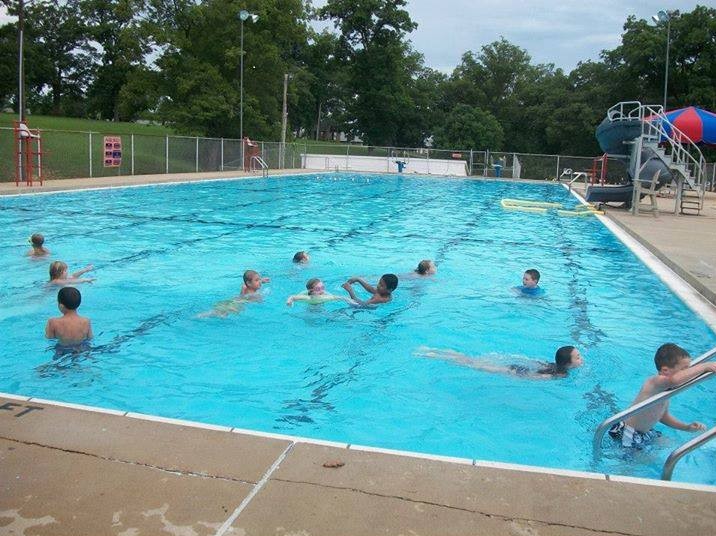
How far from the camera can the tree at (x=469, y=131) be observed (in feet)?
188

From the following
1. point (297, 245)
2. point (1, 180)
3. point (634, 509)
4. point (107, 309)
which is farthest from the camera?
point (1, 180)

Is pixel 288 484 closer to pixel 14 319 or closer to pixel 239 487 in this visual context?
pixel 239 487

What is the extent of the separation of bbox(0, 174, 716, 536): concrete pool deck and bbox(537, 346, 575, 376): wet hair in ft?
9.63

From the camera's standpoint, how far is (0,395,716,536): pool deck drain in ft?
8.72

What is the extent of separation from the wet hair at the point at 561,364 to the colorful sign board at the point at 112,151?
24058 millimetres

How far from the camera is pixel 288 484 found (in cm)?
299

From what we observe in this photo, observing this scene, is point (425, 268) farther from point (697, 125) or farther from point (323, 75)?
point (323, 75)

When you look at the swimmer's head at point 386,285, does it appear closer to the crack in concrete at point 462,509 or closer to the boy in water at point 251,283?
the boy in water at point 251,283

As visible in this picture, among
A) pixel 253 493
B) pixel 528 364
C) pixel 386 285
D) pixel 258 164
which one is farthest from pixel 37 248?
pixel 258 164

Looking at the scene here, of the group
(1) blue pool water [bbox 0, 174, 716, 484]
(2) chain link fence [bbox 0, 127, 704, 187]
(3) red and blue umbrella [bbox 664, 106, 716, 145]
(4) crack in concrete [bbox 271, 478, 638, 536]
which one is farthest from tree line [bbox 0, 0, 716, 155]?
(4) crack in concrete [bbox 271, 478, 638, 536]

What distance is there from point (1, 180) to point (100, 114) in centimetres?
5592

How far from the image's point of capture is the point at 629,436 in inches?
181

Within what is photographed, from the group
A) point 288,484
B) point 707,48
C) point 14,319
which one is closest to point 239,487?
point 288,484

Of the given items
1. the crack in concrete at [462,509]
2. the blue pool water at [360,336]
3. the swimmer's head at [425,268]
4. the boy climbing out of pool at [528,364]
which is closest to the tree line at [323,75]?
the blue pool water at [360,336]
